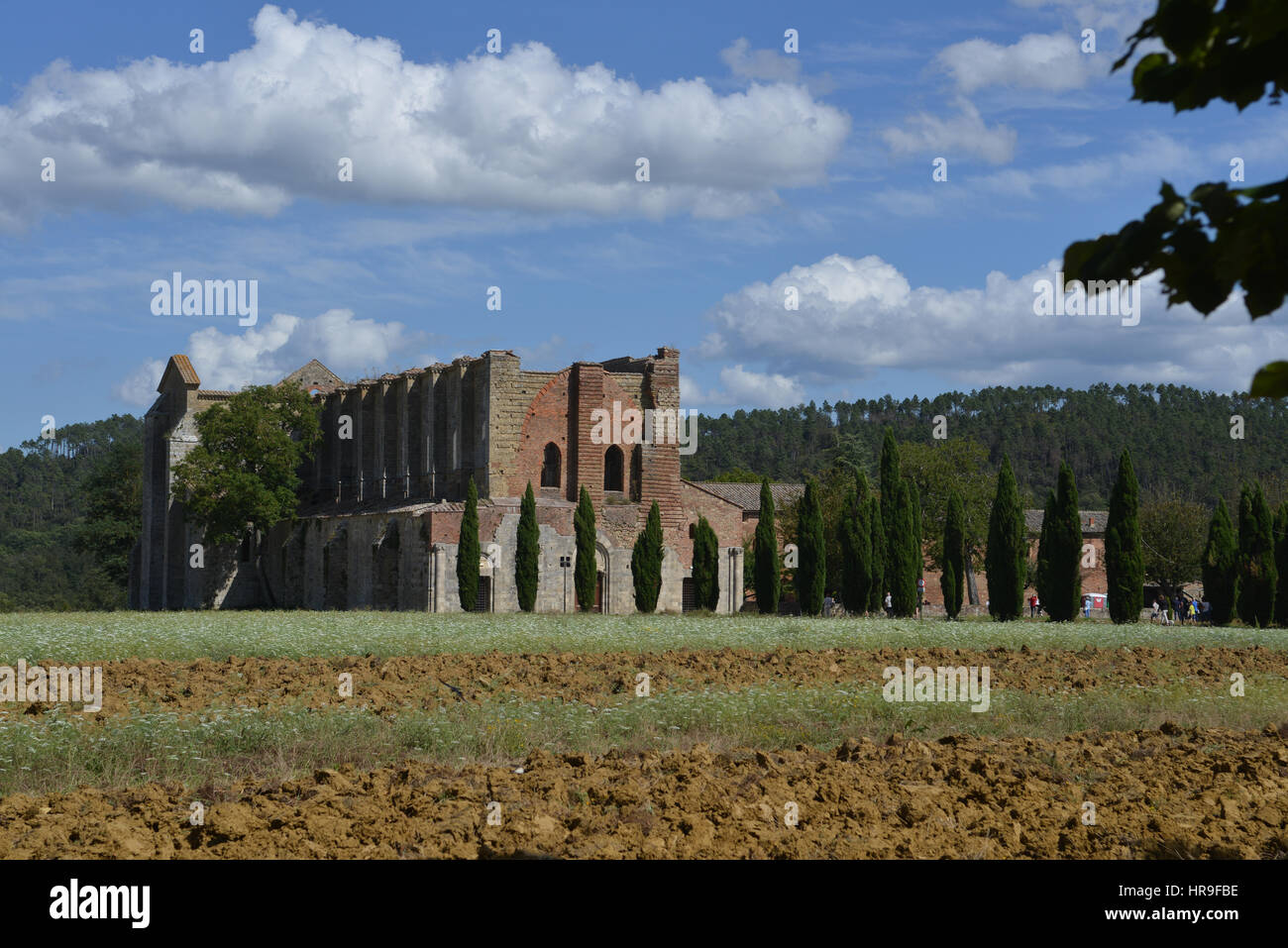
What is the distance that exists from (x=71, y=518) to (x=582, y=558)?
82744 mm

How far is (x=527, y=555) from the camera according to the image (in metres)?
42.2

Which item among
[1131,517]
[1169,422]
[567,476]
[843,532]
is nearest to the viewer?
[1131,517]

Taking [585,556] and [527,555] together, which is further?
[585,556]

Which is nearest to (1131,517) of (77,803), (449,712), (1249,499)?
(1249,499)

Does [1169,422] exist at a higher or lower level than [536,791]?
higher

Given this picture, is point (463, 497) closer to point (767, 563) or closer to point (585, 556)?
point (585, 556)

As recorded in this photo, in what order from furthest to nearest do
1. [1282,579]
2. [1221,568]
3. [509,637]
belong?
[1221,568], [1282,579], [509,637]

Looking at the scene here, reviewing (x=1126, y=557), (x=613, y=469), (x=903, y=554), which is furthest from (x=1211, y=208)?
(x=613, y=469)

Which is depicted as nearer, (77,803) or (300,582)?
(77,803)

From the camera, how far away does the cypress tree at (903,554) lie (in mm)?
41938

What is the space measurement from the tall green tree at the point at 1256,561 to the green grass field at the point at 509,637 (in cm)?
939

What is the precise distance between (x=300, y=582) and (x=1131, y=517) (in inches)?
1381

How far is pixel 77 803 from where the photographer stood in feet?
29.8
